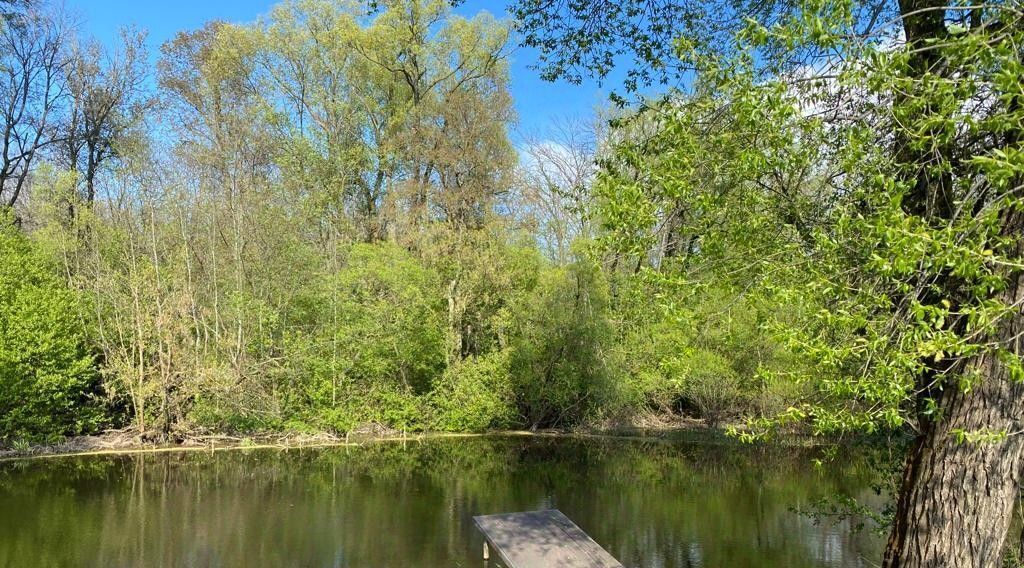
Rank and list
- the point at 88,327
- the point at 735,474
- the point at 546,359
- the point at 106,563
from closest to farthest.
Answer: the point at 106,563
the point at 735,474
the point at 88,327
the point at 546,359

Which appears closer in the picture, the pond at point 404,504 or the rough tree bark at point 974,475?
the rough tree bark at point 974,475

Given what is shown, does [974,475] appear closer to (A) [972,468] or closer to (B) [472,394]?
(A) [972,468]

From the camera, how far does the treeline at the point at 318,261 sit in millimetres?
14156

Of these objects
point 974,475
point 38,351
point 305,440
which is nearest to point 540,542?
point 974,475

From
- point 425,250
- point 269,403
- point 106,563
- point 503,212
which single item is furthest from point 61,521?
point 503,212

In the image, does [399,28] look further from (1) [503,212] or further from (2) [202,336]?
(2) [202,336]

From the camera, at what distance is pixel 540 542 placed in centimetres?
753

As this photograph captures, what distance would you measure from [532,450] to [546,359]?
8.85 ft

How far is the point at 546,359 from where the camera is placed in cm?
1709

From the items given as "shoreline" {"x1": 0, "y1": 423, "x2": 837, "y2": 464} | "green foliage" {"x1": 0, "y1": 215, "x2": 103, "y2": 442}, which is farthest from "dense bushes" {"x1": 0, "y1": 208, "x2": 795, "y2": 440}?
"shoreline" {"x1": 0, "y1": 423, "x2": 837, "y2": 464}

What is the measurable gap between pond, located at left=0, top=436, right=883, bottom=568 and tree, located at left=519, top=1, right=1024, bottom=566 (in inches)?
127

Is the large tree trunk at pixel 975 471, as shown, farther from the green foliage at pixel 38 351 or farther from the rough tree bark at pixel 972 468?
the green foliage at pixel 38 351

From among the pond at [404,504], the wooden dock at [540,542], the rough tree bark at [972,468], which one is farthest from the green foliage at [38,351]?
the rough tree bark at [972,468]

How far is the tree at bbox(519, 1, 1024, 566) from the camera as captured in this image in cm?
269
